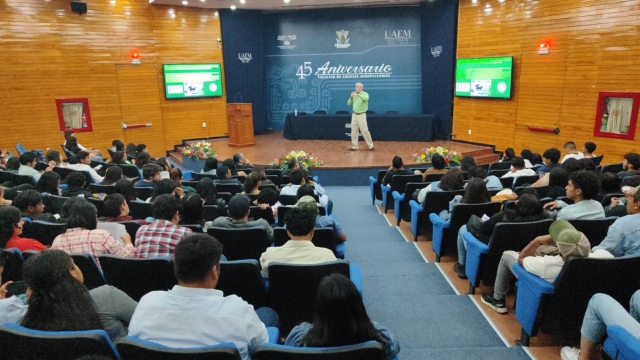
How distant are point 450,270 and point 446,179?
3.56 ft

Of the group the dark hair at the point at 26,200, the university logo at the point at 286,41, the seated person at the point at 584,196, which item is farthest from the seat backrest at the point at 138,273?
the university logo at the point at 286,41

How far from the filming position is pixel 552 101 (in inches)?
376

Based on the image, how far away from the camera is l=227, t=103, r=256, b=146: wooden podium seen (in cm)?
1140

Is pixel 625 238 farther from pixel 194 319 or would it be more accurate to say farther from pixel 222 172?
pixel 222 172

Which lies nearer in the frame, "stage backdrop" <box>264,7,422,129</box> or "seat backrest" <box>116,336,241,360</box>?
"seat backrest" <box>116,336,241,360</box>

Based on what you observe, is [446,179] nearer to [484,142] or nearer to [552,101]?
[552,101]

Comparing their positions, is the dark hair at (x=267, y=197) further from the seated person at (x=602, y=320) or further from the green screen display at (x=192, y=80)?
the green screen display at (x=192, y=80)

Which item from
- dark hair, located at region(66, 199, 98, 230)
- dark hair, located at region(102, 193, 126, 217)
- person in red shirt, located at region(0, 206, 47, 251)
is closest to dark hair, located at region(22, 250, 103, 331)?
dark hair, located at region(66, 199, 98, 230)

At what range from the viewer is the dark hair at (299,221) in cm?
291

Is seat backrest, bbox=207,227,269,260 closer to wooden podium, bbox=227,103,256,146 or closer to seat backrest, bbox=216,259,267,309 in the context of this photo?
seat backrest, bbox=216,259,267,309

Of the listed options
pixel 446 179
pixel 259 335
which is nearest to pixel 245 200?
pixel 259 335

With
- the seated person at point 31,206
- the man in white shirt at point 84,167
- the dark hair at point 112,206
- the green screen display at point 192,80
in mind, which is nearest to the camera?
the dark hair at point 112,206

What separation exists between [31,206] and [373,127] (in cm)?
964

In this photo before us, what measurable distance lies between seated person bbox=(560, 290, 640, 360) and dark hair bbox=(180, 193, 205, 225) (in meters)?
2.89
